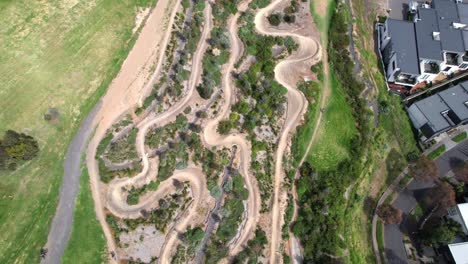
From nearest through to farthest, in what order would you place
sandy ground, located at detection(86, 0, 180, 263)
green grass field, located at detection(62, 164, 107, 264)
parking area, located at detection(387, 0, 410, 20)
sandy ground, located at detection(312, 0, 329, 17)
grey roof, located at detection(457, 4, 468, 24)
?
green grass field, located at detection(62, 164, 107, 264) < sandy ground, located at detection(86, 0, 180, 263) < sandy ground, located at detection(312, 0, 329, 17) < grey roof, located at detection(457, 4, 468, 24) < parking area, located at detection(387, 0, 410, 20)

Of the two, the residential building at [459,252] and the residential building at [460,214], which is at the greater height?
the residential building at [460,214]

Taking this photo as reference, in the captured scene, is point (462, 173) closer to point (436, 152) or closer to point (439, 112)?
point (436, 152)

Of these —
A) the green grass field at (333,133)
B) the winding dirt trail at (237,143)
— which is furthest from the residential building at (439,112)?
the winding dirt trail at (237,143)

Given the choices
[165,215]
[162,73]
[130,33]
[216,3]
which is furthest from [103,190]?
[216,3]

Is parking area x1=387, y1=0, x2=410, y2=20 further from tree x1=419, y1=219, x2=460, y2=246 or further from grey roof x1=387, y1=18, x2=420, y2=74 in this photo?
tree x1=419, y1=219, x2=460, y2=246

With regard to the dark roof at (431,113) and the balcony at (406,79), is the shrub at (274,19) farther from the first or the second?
the dark roof at (431,113)

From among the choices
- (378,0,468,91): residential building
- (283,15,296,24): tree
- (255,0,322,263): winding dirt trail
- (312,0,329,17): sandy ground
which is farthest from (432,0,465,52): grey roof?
(283,15,296,24): tree
